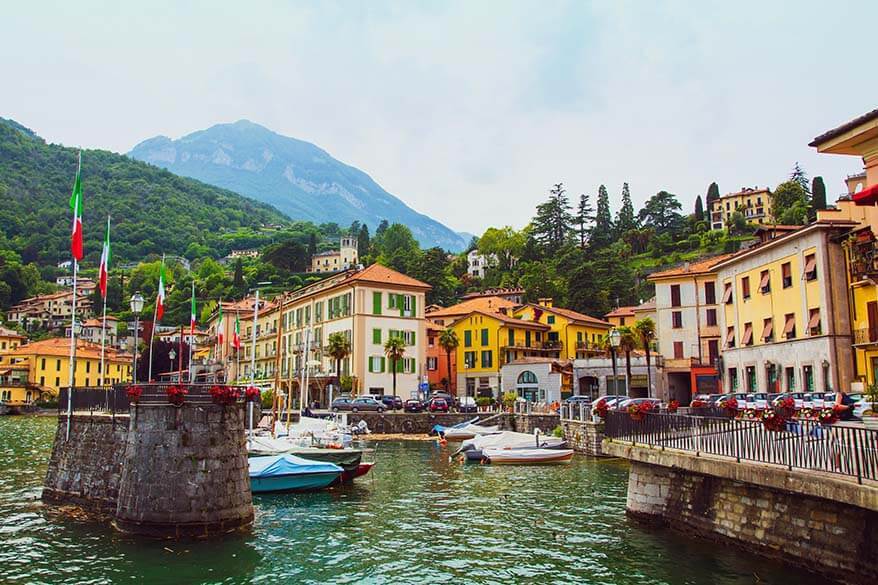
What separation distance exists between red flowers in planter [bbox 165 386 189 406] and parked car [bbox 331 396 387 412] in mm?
42821

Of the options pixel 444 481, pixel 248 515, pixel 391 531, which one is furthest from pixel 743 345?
pixel 248 515

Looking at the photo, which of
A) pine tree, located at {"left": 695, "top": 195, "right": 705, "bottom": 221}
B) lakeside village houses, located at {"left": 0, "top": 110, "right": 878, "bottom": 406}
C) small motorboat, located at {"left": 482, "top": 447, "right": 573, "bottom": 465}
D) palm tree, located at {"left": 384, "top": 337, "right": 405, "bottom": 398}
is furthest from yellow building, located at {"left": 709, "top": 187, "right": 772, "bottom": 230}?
small motorboat, located at {"left": 482, "top": 447, "right": 573, "bottom": 465}

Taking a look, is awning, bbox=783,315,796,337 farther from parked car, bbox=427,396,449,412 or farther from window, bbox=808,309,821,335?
parked car, bbox=427,396,449,412

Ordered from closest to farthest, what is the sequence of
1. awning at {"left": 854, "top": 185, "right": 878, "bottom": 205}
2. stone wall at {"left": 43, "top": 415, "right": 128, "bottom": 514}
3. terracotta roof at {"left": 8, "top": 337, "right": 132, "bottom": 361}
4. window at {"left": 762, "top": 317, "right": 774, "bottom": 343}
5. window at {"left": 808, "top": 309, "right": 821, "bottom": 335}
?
awning at {"left": 854, "top": 185, "right": 878, "bottom": 205}
stone wall at {"left": 43, "top": 415, "right": 128, "bottom": 514}
window at {"left": 808, "top": 309, "right": 821, "bottom": 335}
window at {"left": 762, "top": 317, "right": 774, "bottom": 343}
terracotta roof at {"left": 8, "top": 337, "right": 132, "bottom": 361}

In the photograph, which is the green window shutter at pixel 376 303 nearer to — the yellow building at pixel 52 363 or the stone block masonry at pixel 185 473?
the stone block masonry at pixel 185 473

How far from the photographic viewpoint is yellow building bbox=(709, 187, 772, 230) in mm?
154375

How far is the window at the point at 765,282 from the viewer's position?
4703 cm

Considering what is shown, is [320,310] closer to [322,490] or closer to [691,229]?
[322,490]

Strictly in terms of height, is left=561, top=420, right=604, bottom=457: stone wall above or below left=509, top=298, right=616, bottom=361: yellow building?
below

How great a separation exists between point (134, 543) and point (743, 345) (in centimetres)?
4269

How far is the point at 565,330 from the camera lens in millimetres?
85438

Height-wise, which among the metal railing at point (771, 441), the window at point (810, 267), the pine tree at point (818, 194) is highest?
the pine tree at point (818, 194)

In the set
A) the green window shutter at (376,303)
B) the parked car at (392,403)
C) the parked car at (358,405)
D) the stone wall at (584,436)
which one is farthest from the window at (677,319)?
the green window shutter at (376,303)

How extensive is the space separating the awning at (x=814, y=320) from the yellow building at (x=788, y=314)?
65 millimetres
